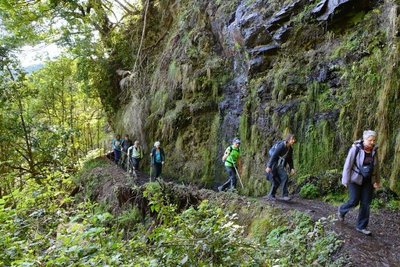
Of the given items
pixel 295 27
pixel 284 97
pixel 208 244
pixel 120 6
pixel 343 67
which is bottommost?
pixel 208 244

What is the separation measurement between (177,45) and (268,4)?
5.53 metres

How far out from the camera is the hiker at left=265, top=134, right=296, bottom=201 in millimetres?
8211

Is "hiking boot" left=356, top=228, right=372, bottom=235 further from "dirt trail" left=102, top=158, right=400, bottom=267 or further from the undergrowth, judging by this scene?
the undergrowth

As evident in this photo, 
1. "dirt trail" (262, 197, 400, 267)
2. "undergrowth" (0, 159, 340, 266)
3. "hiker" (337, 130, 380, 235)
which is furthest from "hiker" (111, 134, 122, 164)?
"hiker" (337, 130, 380, 235)

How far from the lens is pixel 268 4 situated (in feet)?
41.0

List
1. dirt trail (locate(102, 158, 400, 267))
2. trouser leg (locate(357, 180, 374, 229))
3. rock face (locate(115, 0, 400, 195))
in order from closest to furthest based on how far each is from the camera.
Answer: dirt trail (locate(102, 158, 400, 267))
trouser leg (locate(357, 180, 374, 229))
rock face (locate(115, 0, 400, 195))

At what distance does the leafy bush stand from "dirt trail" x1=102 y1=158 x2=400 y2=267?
839 millimetres

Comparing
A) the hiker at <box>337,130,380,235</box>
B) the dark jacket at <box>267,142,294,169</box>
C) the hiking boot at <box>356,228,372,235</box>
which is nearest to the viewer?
the hiker at <box>337,130,380,235</box>

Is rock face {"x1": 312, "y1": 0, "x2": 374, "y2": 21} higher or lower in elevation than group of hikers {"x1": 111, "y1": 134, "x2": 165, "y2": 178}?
higher

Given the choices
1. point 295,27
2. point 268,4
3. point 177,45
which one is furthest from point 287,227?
point 177,45

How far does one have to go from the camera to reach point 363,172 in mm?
5809

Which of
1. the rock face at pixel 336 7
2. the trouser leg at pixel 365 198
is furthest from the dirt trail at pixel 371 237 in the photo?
the rock face at pixel 336 7

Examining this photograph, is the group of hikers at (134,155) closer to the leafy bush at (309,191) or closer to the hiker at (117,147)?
the hiker at (117,147)

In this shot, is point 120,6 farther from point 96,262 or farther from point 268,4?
point 96,262
